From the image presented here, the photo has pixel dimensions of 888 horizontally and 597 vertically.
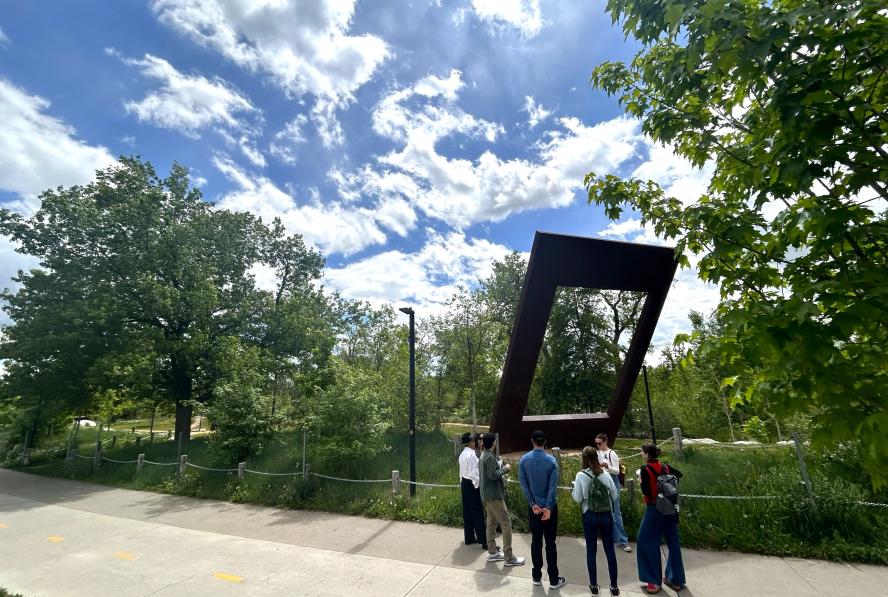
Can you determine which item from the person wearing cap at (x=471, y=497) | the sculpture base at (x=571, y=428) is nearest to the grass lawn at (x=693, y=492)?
the person wearing cap at (x=471, y=497)

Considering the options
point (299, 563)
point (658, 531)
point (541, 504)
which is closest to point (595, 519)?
point (541, 504)

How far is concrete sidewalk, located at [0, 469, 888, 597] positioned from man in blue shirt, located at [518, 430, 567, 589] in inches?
10.1

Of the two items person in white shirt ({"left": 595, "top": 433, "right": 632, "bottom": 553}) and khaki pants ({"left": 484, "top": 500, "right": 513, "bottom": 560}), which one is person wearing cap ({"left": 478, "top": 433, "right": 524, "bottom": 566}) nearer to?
khaki pants ({"left": 484, "top": 500, "right": 513, "bottom": 560})

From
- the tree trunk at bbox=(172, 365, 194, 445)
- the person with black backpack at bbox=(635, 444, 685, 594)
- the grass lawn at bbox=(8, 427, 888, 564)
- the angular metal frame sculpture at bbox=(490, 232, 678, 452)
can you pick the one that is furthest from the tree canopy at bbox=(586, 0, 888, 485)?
the tree trunk at bbox=(172, 365, 194, 445)

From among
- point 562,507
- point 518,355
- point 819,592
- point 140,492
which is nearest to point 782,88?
point 819,592

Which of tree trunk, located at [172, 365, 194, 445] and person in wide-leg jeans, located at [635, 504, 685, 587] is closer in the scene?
person in wide-leg jeans, located at [635, 504, 685, 587]

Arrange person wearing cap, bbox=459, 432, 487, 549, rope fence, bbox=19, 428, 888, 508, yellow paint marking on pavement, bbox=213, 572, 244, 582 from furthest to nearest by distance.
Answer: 1. person wearing cap, bbox=459, 432, 487, 549
2. rope fence, bbox=19, 428, 888, 508
3. yellow paint marking on pavement, bbox=213, 572, 244, 582

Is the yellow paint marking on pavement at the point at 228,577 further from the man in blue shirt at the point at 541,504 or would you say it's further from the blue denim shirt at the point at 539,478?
the blue denim shirt at the point at 539,478

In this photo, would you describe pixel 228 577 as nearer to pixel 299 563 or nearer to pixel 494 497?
pixel 299 563

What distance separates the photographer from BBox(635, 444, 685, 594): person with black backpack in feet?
15.3

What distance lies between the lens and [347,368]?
510 inches

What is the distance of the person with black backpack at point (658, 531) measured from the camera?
4.67 metres

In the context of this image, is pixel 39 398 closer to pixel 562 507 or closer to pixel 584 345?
pixel 562 507

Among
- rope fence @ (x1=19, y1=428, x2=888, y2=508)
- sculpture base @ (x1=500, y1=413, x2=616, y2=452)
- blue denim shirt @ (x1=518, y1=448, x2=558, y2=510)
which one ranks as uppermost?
blue denim shirt @ (x1=518, y1=448, x2=558, y2=510)
